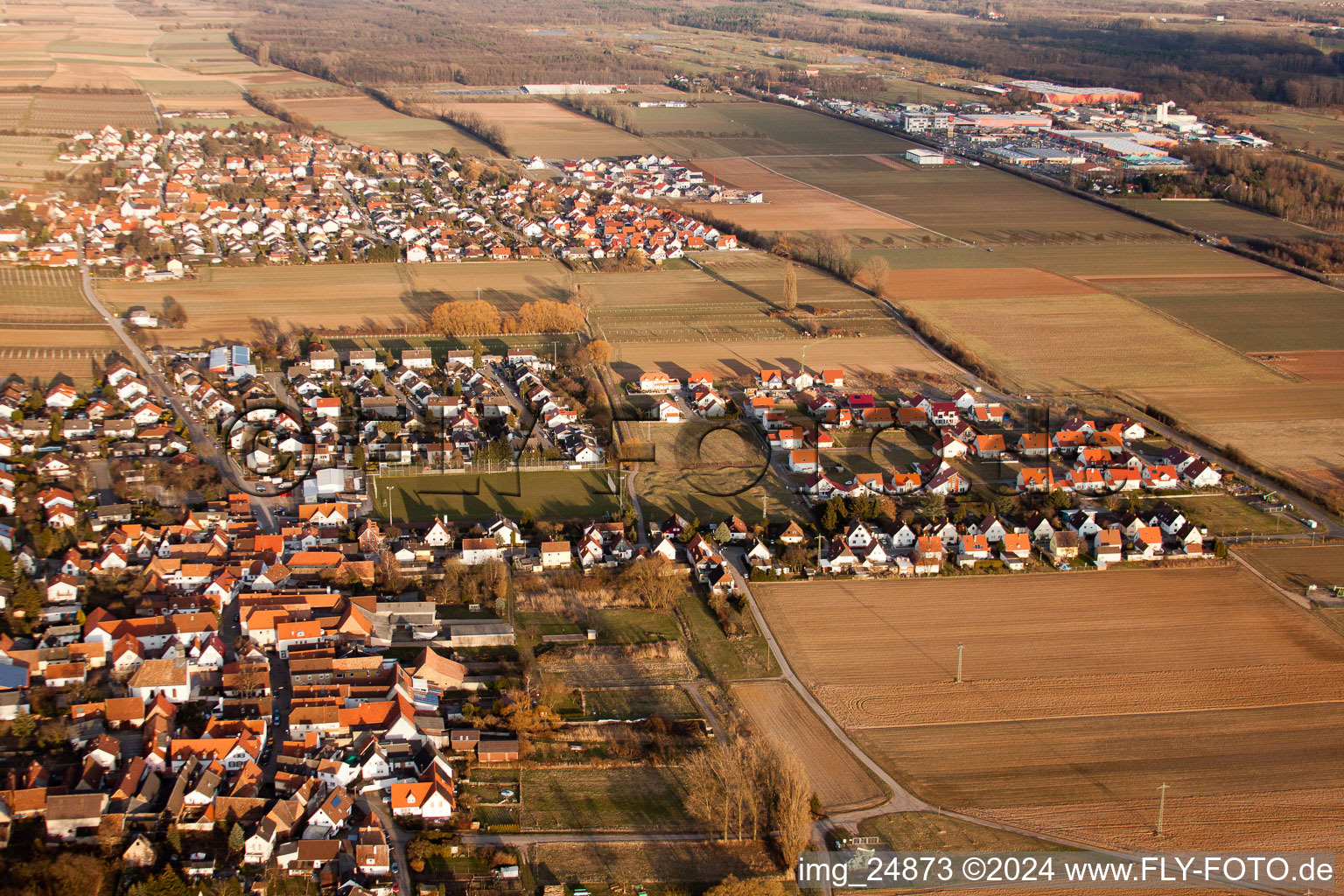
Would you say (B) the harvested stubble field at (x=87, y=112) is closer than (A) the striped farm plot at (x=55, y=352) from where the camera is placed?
No

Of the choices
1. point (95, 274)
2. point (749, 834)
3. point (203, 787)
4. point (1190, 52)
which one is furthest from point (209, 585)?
point (1190, 52)

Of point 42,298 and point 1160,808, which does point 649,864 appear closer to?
point 1160,808

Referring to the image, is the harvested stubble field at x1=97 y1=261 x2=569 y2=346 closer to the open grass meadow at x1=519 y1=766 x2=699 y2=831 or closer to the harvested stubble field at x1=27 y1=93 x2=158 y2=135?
the open grass meadow at x1=519 y1=766 x2=699 y2=831

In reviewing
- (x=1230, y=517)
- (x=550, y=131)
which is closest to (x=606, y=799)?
(x=1230, y=517)

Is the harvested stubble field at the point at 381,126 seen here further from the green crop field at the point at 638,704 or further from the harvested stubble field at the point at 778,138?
the green crop field at the point at 638,704

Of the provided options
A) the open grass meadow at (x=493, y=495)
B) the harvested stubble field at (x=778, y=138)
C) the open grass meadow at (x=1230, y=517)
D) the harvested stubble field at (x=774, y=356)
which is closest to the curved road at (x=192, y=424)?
the open grass meadow at (x=493, y=495)
